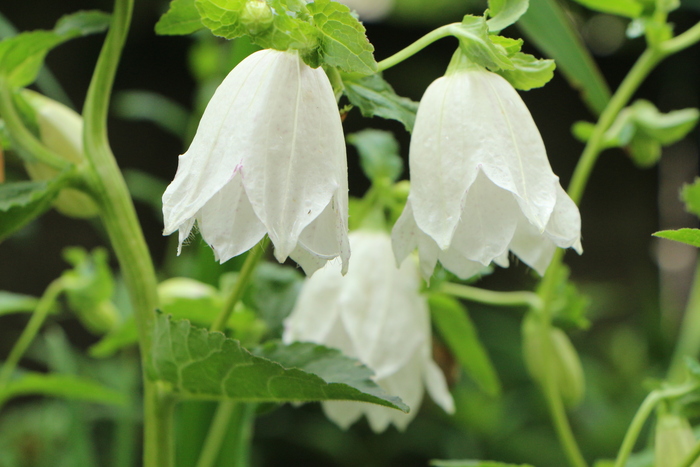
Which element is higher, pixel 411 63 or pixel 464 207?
pixel 464 207

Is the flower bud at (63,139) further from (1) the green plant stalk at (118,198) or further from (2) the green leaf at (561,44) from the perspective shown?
(2) the green leaf at (561,44)

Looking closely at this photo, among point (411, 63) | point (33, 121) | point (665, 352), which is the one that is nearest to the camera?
point (33, 121)

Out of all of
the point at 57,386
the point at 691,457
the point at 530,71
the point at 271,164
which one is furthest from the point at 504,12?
the point at 57,386

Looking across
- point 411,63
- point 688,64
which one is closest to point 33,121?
point 411,63

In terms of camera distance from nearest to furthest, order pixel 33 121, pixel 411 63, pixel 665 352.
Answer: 1. pixel 33 121
2. pixel 665 352
3. pixel 411 63

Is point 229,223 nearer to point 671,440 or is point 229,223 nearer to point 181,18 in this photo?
point 181,18

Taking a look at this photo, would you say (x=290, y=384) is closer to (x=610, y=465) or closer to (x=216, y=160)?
(x=216, y=160)

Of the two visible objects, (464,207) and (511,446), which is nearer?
(464,207)
